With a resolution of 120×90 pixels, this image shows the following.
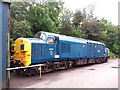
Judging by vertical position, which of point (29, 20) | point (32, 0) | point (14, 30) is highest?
point (32, 0)

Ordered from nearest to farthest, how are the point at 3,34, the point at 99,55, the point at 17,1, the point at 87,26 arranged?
the point at 3,34, the point at 17,1, the point at 99,55, the point at 87,26

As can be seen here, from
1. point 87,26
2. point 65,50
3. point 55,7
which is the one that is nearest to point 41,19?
point 55,7

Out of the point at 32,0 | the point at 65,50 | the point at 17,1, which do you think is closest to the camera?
the point at 65,50

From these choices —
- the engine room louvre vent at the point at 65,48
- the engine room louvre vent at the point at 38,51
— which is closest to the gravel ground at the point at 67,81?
the engine room louvre vent at the point at 38,51

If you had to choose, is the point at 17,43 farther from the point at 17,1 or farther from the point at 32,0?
the point at 32,0

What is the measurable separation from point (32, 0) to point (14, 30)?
6.25 meters

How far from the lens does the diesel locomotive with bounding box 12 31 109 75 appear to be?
8414mm

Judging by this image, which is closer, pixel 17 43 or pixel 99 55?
pixel 17 43

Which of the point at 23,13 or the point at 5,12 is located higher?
the point at 23,13

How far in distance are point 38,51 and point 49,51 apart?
1.11 metres

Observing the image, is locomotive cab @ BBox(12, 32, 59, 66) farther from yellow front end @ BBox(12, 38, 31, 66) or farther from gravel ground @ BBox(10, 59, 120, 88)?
gravel ground @ BBox(10, 59, 120, 88)

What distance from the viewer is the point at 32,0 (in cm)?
1581

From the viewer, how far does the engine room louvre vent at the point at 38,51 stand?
862cm

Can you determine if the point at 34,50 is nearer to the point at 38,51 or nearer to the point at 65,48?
the point at 38,51
